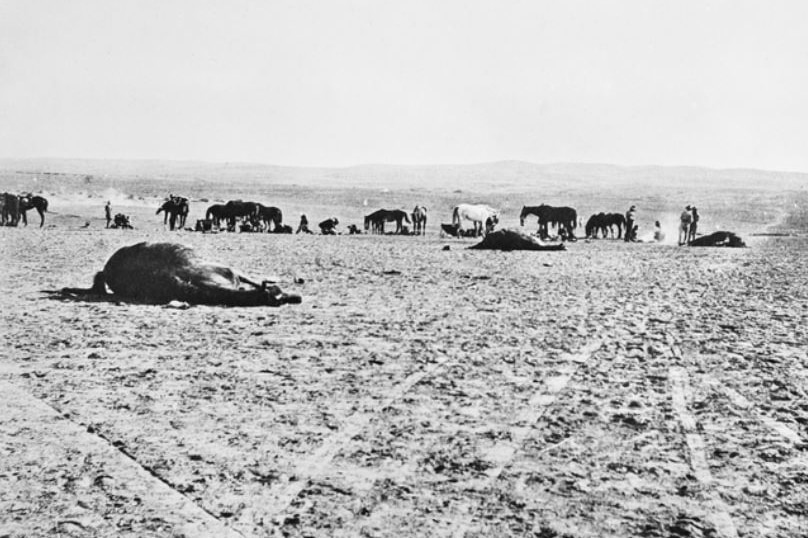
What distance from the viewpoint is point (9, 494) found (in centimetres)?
400

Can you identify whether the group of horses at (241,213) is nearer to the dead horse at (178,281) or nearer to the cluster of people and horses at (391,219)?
the cluster of people and horses at (391,219)

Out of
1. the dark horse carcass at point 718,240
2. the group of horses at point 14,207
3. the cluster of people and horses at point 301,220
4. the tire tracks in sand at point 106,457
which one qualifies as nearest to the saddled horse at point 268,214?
the cluster of people and horses at point 301,220

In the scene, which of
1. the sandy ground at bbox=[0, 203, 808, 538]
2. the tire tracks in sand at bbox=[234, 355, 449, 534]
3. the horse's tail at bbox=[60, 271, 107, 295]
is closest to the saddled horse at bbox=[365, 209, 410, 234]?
the horse's tail at bbox=[60, 271, 107, 295]

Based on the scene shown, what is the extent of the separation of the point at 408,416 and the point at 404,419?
8 centimetres

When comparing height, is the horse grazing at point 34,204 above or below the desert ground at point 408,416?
below

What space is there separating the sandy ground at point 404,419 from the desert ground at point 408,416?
0.02 metres

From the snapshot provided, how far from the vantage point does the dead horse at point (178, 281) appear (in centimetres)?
1033

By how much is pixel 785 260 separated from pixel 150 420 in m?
18.5

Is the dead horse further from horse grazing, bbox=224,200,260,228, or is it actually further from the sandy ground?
horse grazing, bbox=224,200,260,228

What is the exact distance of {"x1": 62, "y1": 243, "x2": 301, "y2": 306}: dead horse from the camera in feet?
33.9

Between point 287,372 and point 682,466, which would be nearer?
point 682,466

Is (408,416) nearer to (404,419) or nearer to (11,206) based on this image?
(404,419)

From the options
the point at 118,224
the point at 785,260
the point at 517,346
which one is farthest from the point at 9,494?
the point at 118,224

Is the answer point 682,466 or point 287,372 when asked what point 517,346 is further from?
point 682,466
